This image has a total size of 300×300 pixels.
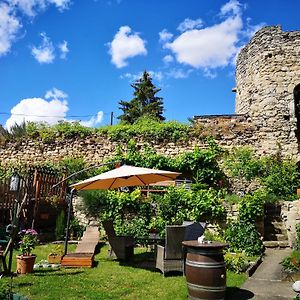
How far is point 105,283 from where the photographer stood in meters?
5.40

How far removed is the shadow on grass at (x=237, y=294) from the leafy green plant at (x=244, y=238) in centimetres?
270

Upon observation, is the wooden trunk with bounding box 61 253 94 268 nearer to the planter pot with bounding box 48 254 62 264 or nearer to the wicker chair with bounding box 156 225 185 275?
the planter pot with bounding box 48 254 62 264

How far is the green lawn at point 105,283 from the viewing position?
477 cm

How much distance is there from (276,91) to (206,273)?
441 inches

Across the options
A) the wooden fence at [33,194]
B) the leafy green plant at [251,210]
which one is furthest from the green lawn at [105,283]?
the wooden fence at [33,194]

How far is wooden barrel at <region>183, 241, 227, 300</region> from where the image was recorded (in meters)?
4.37

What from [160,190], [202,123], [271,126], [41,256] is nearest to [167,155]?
[202,123]

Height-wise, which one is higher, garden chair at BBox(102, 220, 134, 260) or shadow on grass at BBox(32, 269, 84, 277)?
garden chair at BBox(102, 220, 134, 260)

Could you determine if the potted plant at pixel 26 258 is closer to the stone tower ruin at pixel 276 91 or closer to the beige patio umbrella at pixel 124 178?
the beige patio umbrella at pixel 124 178

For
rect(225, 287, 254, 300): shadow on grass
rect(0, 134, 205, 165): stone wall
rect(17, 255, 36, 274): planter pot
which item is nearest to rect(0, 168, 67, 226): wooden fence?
rect(17, 255, 36, 274): planter pot

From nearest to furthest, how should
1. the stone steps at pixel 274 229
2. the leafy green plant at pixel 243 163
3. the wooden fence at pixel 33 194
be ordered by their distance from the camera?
the stone steps at pixel 274 229, the wooden fence at pixel 33 194, the leafy green plant at pixel 243 163

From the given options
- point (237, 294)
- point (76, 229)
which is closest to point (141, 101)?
point (76, 229)

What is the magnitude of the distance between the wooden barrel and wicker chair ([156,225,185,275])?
1272mm

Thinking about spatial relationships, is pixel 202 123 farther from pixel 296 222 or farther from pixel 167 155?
pixel 296 222
